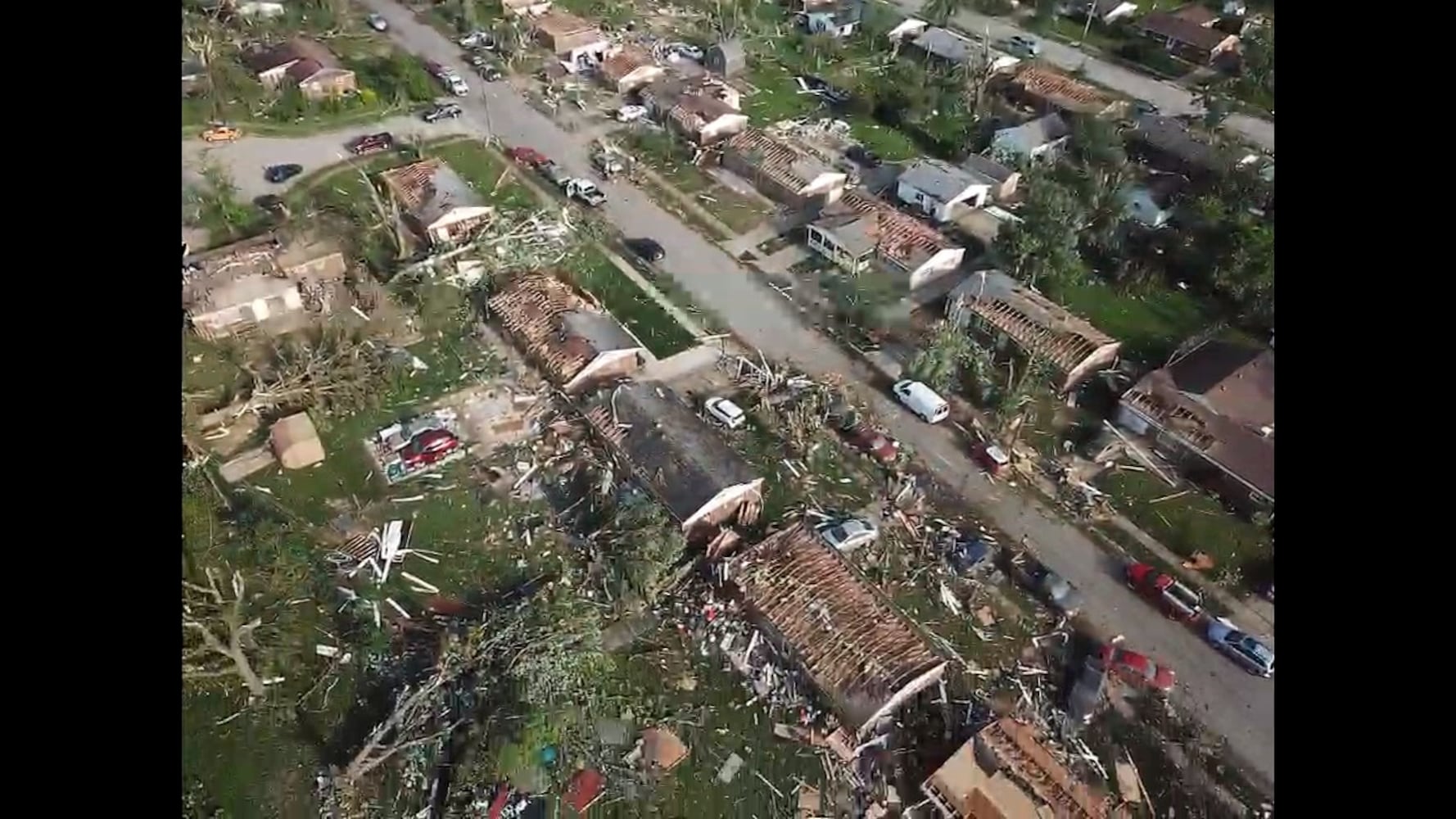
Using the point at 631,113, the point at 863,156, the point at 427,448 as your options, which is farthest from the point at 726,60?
the point at 427,448

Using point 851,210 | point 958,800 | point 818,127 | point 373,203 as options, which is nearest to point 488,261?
point 373,203

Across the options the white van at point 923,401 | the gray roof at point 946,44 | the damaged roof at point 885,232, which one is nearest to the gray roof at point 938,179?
the damaged roof at point 885,232

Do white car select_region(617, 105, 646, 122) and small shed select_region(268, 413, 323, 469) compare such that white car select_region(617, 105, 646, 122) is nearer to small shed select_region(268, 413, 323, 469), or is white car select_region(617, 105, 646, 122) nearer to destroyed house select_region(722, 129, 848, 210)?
destroyed house select_region(722, 129, 848, 210)

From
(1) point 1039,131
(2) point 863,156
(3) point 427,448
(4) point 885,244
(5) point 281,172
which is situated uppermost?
(1) point 1039,131

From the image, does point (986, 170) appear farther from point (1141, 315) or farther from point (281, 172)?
point (281, 172)

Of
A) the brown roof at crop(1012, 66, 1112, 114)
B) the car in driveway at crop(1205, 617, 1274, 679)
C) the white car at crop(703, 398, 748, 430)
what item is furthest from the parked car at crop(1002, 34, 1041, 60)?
the car in driveway at crop(1205, 617, 1274, 679)

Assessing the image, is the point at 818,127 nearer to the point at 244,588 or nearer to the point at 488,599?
the point at 488,599

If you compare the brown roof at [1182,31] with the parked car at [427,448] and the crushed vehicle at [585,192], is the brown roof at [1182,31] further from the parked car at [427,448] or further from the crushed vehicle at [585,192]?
the parked car at [427,448]
